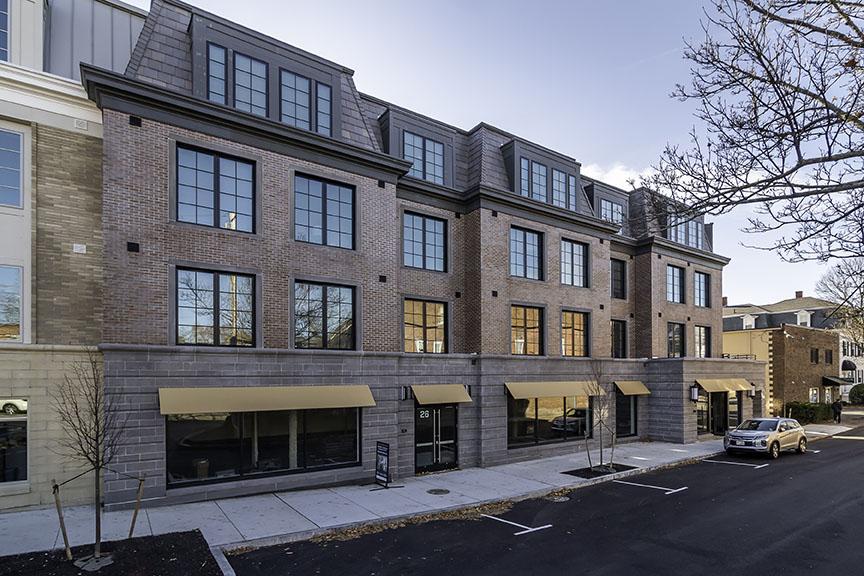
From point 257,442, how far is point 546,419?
1180 cm

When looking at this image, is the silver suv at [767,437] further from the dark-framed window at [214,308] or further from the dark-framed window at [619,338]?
the dark-framed window at [214,308]

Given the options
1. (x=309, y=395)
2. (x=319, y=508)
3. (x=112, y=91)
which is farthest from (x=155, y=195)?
(x=319, y=508)

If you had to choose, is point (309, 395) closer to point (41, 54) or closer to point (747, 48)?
point (41, 54)

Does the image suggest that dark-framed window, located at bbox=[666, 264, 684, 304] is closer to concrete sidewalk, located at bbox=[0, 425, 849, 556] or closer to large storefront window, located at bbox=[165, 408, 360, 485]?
concrete sidewalk, located at bbox=[0, 425, 849, 556]

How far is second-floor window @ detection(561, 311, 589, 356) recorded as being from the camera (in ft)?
73.5

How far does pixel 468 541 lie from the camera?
10.8m

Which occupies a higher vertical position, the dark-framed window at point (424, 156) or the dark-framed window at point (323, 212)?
the dark-framed window at point (424, 156)

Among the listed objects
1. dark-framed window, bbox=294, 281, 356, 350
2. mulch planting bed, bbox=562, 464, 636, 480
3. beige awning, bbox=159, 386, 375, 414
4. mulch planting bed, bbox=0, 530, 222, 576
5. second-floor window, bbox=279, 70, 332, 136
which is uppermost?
second-floor window, bbox=279, 70, 332, 136

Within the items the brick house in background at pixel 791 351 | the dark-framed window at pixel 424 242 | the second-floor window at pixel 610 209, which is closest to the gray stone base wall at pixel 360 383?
the dark-framed window at pixel 424 242

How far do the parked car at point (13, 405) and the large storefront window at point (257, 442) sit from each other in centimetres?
315

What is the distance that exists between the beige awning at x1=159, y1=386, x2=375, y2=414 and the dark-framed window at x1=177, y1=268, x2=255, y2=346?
4.40ft

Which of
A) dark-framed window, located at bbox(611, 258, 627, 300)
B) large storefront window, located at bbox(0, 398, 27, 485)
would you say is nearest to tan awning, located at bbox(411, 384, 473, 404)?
large storefront window, located at bbox(0, 398, 27, 485)

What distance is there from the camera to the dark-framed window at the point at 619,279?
2662 cm

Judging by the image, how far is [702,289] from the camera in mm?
30266
